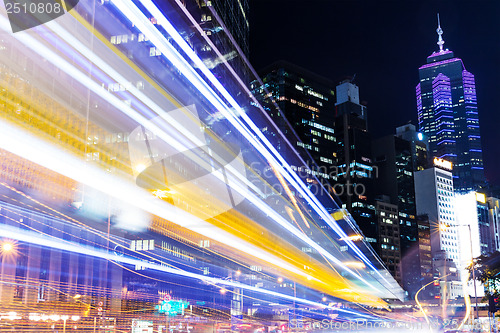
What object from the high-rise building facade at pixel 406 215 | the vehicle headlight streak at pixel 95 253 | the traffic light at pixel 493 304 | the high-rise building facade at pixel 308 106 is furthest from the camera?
the high-rise building facade at pixel 406 215

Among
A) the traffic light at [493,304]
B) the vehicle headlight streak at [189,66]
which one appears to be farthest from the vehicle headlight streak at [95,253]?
the traffic light at [493,304]

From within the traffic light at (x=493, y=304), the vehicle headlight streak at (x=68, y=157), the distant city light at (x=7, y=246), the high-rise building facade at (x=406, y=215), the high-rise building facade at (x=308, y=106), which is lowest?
the traffic light at (x=493, y=304)

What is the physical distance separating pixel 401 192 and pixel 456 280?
39.2m

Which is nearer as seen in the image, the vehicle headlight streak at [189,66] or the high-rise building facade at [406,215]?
the vehicle headlight streak at [189,66]

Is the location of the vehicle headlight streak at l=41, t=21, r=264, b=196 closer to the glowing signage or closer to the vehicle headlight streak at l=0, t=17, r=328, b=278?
the vehicle headlight streak at l=0, t=17, r=328, b=278

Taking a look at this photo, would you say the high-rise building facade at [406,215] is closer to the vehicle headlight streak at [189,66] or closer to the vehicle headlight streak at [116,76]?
the vehicle headlight streak at [189,66]

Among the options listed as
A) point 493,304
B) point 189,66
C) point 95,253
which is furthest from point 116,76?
point 493,304

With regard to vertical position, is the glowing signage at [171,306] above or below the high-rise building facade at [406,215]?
below

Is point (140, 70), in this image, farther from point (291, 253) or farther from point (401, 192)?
point (401, 192)

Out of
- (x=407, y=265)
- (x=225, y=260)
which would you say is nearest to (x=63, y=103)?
(x=225, y=260)

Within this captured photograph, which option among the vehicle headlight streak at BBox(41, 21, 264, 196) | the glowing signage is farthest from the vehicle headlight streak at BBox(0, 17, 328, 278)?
the glowing signage

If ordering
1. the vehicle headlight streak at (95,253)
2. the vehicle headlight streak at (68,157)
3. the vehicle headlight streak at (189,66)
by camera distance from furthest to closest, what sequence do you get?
1. the vehicle headlight streak at (189,66)
2. the vehicle headlight streak at (95,253)
3. the vehicle headlight streak at (68,157)

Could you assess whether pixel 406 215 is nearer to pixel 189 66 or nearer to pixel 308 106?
pixel 308 106

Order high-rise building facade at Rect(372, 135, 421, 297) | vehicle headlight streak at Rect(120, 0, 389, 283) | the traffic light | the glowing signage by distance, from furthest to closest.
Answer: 1. high-rise building facade at Rect(372, 135, 421, 297)
2. the traffic light
3. the glowing signage
4. vehicle headlight streak at Rect(120, 0, 389, 283)
